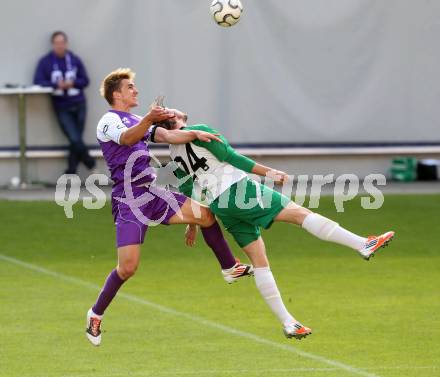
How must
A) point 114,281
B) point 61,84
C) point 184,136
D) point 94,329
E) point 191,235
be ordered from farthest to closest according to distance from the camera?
point 61,84 < point 191,235 < point 94,329 < point 114,281 < point 184,136

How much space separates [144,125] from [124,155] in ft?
2.12

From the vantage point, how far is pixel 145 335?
12445 millimetres

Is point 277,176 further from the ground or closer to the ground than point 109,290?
further from the ground

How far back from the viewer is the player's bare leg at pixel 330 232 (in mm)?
10633

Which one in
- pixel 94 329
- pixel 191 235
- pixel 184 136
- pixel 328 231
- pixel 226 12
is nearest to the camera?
pixel 184 136

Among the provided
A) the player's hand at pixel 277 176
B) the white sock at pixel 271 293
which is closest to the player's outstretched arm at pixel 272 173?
the player's hand at pixel 277 176

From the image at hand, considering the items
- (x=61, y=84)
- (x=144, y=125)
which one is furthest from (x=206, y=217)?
(x=61, y=84)

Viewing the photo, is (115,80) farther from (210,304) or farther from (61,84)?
(61,84)

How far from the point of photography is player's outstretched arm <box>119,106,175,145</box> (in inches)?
402

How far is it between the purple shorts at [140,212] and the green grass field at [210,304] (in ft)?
3.78

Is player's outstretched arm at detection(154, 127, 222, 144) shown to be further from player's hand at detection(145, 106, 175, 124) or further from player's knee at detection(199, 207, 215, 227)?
player's knee at detection(199, 207, 215, 227)

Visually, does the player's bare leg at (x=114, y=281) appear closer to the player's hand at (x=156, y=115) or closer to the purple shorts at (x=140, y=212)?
the purple shorts at (x=140, y=212)

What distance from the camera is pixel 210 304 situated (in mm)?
14047

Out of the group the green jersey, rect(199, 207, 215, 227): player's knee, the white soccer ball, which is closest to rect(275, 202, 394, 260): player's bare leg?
the green jersey
